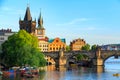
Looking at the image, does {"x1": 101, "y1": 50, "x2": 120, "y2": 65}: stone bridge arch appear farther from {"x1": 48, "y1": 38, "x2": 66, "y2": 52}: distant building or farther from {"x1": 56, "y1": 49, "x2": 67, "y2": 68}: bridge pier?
{"x1": 48, "y1": 38, "x2": 66, "y2": 52}: distant building

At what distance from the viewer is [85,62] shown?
11588 cm

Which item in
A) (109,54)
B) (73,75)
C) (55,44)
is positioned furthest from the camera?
(55,44)

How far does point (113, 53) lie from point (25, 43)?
3128 centimetres

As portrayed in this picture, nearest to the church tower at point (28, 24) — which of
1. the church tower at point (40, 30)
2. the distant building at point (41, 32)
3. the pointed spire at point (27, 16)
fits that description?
the pointed spire at point (27, 16)

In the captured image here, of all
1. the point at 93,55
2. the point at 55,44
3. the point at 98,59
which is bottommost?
the point at 98,59

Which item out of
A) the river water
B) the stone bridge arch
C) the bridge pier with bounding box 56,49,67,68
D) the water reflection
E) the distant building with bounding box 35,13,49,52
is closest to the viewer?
the water reflection

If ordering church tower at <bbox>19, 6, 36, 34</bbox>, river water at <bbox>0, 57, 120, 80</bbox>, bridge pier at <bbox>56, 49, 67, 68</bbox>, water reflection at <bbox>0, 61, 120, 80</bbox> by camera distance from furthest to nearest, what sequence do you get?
church tower at <bbox>19, 6, 36, 34</bbox>, bridge pier at <bbox>56, 49, 67, 68</bbox>, river water at <bbox>0, 57, 120, 80</bbox>, water reflection at <bbox>0, 61, 120, 80</bbox>

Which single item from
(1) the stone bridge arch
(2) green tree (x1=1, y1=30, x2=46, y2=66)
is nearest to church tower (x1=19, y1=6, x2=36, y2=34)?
(1) the stone bridge arch

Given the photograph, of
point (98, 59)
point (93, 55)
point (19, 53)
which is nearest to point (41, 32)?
point (93, 55)

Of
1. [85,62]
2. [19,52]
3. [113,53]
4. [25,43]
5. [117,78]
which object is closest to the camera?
[117,78]

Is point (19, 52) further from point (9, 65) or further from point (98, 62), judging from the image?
point (98, 62)

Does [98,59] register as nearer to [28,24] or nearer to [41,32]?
[28,24]

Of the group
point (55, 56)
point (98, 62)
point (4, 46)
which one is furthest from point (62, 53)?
point (4, 46)

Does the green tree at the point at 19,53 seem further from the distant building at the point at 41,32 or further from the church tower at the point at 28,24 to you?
the distant building at the point at 41,32
